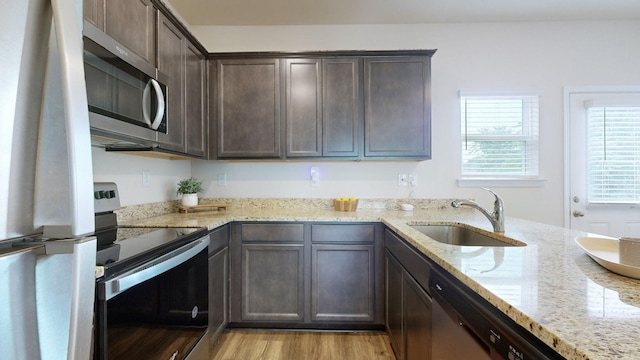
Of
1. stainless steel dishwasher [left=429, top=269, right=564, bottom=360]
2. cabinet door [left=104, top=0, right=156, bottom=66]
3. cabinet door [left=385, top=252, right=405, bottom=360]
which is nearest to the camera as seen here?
stainless steel dishwasher [left=429, top=269, right=564, bottom=360]

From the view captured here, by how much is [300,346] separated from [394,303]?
744mm

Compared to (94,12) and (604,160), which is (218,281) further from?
(604,160)

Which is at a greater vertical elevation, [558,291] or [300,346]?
[558,291]

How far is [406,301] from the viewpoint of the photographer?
1526 millimetres

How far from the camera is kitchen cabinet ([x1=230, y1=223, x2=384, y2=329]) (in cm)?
209

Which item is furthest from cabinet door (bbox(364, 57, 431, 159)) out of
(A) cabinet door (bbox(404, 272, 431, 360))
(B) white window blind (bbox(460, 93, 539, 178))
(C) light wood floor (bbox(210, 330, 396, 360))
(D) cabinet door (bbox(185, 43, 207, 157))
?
(C) light wood floor (bbox(210, 330, 396, 360))

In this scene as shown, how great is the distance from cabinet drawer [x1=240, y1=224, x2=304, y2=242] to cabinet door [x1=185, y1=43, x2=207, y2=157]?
74cm

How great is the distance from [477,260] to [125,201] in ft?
6.83

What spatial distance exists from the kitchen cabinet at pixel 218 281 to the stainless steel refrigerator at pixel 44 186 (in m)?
1.38

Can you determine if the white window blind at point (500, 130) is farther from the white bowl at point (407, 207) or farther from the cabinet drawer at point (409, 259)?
the cabinet drawer at point (409, 259)

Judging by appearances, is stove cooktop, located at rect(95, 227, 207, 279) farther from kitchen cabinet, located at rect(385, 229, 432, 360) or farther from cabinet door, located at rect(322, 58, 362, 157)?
cabinet door, located at rect(322, 58, 362, 157)

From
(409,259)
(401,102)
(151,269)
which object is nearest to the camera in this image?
(151,269)

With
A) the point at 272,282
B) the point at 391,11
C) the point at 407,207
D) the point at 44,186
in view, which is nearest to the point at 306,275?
the point at 272,282

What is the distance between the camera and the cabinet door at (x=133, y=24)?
1342 mm
